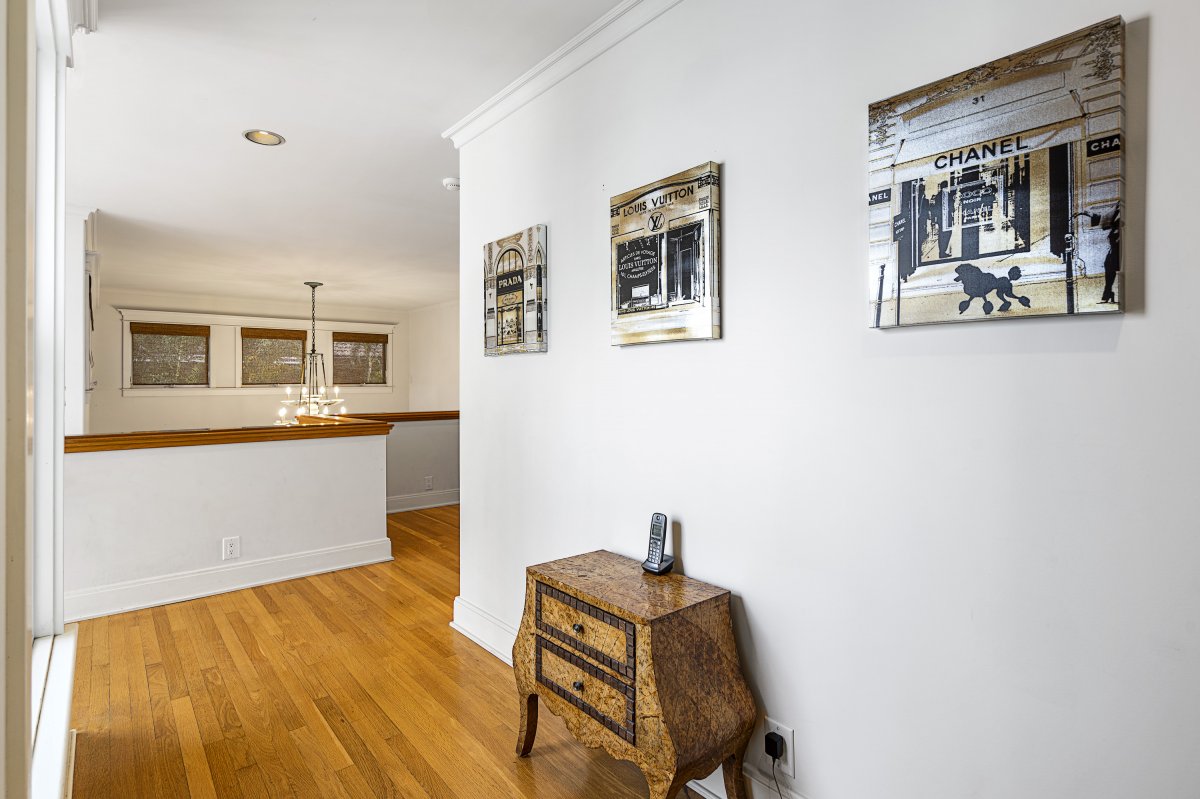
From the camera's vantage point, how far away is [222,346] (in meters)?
8.21

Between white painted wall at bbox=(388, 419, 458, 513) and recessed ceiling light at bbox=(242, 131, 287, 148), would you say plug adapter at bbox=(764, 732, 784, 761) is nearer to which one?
recessed ceiling light at bbox=(242, 131, 287, 148)

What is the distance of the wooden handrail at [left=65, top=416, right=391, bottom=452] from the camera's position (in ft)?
11.3

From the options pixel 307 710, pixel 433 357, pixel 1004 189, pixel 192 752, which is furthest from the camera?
pixel 433 357

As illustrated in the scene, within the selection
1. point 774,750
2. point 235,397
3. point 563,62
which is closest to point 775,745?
point 774,750

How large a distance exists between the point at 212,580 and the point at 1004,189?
4.21 m

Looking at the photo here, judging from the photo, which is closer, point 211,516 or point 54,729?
point 54,729

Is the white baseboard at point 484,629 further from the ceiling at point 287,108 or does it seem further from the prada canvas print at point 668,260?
the ceiling at point 287,108

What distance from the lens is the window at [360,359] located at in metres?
9.23

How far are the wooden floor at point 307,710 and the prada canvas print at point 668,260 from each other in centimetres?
143

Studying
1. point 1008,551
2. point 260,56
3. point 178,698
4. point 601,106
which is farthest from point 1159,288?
point 178,698

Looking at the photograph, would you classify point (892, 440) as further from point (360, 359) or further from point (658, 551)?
point (360, 359)

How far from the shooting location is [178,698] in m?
2.50

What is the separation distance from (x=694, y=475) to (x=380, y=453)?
→ 307cm

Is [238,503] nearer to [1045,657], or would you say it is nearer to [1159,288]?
[1045,657]
